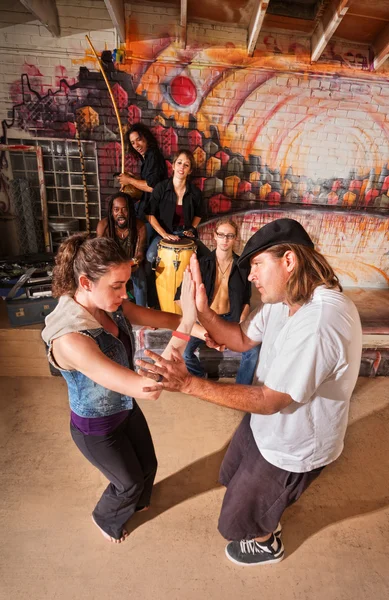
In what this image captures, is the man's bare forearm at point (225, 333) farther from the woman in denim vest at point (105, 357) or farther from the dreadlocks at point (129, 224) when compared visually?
the dreadlocks at point (129, 224)

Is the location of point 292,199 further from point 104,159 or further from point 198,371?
point 198,371

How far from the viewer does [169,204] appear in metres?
4.25

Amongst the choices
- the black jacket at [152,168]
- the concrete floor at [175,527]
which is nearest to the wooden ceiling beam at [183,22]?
the black jacket at [152,168]

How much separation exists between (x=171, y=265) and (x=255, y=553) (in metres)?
2.63

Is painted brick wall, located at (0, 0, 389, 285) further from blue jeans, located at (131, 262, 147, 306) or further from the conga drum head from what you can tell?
blue jeans, located at (131, 262, 147, 306)

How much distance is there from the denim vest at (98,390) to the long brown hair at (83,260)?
289mm

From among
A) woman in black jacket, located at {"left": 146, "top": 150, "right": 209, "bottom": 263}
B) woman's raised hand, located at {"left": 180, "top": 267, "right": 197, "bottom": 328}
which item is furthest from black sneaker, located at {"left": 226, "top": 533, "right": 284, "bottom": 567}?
woman in black jacket, located at {"left": 146, "top": 150, "right": 209, "bottom": 263}

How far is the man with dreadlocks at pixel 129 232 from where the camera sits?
3.84 meters

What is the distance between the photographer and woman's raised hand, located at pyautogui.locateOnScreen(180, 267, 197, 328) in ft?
5.74

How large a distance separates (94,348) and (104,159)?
13.6ft

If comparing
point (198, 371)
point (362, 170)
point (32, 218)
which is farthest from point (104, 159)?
point (362, 170)

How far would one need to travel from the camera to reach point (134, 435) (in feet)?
6.72

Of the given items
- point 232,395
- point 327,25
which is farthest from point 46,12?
point 232,395

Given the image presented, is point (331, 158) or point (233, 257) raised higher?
point (331, 158)
